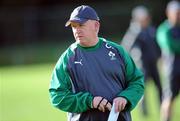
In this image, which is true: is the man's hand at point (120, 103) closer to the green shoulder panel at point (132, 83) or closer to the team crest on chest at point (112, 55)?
the green shoulder panel at point (132, 83)

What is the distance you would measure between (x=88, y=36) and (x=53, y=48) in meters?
27.5

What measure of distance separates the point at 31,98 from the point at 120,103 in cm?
1286

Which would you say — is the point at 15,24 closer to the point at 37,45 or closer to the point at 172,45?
the point at 37,45

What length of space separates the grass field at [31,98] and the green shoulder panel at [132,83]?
7542mm

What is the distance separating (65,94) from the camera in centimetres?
763

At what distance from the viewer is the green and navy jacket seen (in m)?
7.66

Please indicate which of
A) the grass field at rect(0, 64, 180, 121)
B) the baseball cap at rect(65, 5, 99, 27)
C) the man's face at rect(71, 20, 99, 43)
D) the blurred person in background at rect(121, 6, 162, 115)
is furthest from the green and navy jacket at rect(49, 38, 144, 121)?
the blurred person in background at rect(121, 6, 162, 115)

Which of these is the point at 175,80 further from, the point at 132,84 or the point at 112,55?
the point at 112,55

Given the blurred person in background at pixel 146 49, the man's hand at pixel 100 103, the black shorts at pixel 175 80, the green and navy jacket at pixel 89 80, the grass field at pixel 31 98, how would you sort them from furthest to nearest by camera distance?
the blurred person in background at pixel 146 49 → the grass field at pixel 31 98 → the black shorts at pixel 175 80 → the green and navy jacket at pixel 89 80 → the man's hand at pixel 100 103

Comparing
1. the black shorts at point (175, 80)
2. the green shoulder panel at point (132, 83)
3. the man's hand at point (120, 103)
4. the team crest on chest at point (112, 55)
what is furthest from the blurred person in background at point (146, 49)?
the man's hand at point (120, 103)

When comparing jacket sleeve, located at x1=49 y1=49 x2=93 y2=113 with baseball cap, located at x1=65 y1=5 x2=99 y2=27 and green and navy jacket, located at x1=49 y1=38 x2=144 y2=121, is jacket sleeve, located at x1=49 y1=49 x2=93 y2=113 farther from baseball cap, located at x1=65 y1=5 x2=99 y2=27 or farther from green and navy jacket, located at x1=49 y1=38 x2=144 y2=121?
baseball cap, located at x1=65 y1=5 x2=99 y2=27

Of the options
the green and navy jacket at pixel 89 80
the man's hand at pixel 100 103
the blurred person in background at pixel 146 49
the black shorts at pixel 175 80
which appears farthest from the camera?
the blurred person in background at pixel 146 49

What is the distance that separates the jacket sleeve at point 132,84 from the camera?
7720 mm

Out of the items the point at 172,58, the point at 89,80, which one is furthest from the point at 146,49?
the point at 89,80
